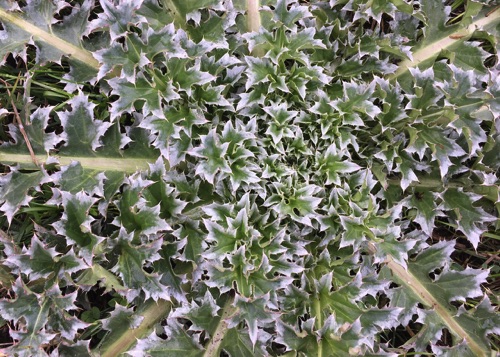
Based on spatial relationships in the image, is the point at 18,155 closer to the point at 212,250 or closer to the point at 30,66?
the point at 30,66

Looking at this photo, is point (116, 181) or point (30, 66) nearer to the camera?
point (116, 181)

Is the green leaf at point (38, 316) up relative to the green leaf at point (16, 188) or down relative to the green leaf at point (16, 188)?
down

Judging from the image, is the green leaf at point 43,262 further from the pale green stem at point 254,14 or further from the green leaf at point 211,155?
the pale green stem at point 254,14

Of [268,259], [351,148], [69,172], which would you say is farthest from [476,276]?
[69,172]

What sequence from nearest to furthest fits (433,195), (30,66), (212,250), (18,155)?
(212,250) < (18,155) < (433,195) < (30,66)

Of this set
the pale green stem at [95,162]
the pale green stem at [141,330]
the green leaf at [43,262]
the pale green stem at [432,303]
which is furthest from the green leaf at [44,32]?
the pale green stem at [432,303]

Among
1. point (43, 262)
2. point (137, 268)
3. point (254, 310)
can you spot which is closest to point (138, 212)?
point (137, 268)

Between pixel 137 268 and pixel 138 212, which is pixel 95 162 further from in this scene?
pixel 137 268
